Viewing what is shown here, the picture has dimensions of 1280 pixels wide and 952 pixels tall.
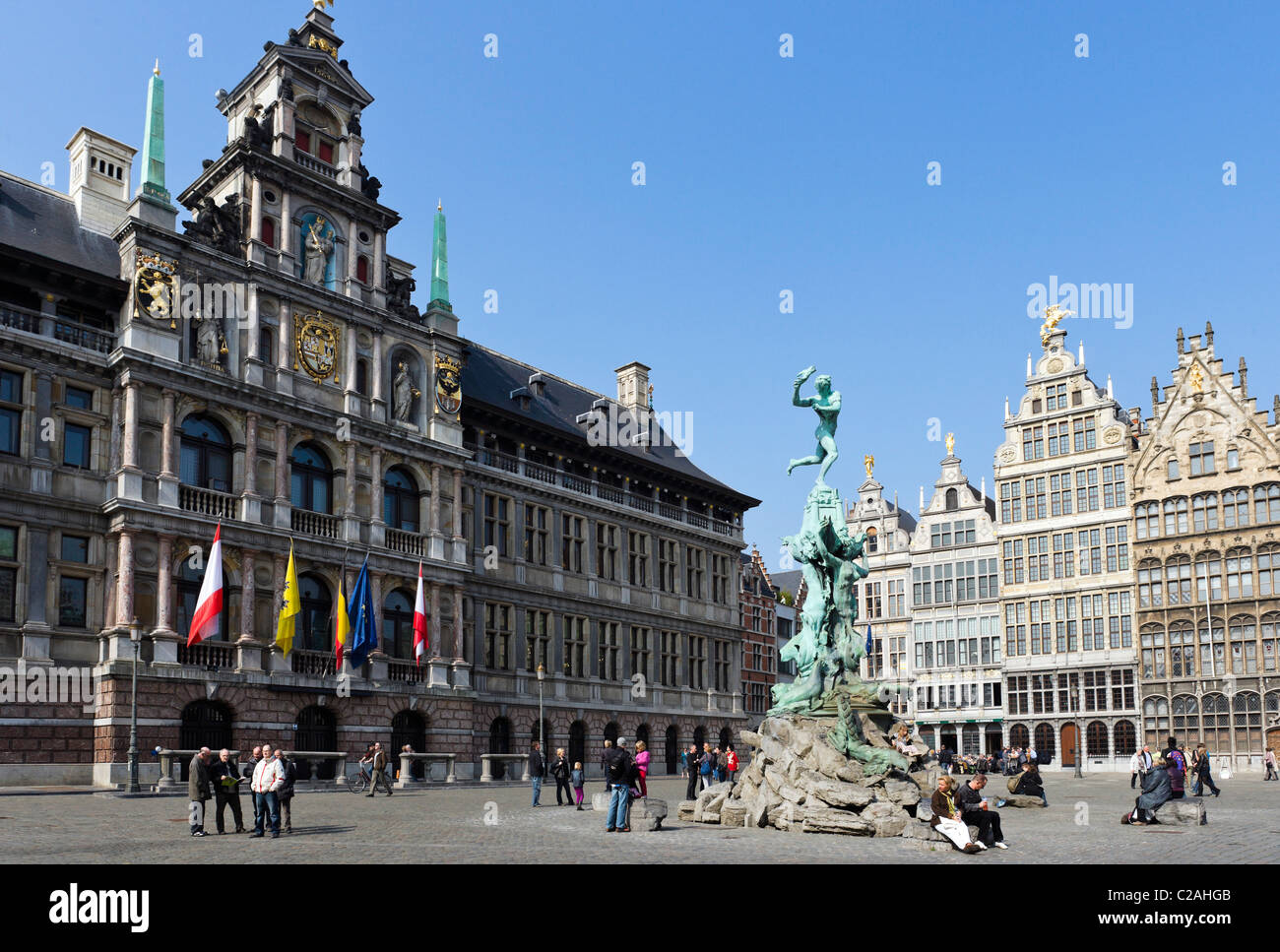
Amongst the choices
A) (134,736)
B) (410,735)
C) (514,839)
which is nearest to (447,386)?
(410,735)

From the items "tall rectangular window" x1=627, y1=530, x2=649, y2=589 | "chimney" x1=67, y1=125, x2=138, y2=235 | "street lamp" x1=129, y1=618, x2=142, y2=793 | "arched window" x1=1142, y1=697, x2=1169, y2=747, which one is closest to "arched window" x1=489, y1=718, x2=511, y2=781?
"tall rectangular window" x1=627, y1=530, x2=649, y2=589

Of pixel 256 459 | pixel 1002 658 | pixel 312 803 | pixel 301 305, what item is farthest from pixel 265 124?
pixel 1002 658

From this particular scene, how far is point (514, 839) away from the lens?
814 inches

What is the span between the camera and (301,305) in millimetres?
43406

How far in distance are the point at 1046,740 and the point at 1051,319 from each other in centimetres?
2542

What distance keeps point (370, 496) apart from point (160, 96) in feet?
51.4

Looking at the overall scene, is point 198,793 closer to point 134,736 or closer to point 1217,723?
point 134,736

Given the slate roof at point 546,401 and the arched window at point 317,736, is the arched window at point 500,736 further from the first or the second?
the slate roof at point 546,401

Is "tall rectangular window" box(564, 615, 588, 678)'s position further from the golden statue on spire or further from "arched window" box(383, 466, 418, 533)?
the golden statue on spire

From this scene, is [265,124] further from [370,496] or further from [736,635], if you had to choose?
[736,635]

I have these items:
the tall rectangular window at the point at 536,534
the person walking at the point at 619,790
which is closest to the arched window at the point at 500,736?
the tall rectangular window at the point at 536,534

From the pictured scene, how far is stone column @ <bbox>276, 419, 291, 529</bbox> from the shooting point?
40.9m

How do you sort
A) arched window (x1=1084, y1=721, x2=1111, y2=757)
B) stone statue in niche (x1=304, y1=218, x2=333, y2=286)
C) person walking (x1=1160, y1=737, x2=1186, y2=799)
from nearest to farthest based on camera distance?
person walking (x1=1160, y1=737, x2=1186, y2=799) → stone statue in niche (x1=304, y1=218, x2=333, y2=286) → arched window (x1=1084, y1=721, x2=1111, y2=757)

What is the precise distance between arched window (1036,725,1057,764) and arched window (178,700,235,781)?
49166 mm
